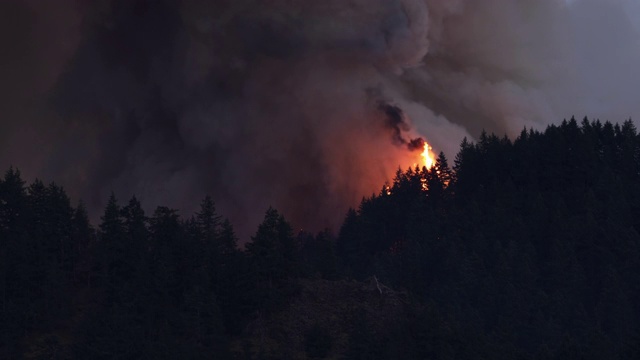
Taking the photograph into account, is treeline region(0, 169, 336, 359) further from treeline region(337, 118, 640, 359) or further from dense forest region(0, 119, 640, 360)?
treeline region(337, 118, 640, 359)

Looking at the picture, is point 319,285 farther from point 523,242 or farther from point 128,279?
point 523,242

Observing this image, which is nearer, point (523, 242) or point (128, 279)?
point (128, 279)

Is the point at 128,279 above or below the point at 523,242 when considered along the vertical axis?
below

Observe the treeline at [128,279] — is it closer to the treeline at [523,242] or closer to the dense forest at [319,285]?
the dense forest at [319,285]

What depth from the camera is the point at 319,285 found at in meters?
71.9

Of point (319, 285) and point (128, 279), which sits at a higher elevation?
point (128, 279)

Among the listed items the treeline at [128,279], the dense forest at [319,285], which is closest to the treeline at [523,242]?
the dense forest at [319,285]

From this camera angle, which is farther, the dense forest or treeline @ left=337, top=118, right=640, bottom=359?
treeline @ left=337, top=118, right=640, bottom=359

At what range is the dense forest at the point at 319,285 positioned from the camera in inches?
2554

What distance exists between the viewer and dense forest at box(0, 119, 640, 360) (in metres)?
64.9

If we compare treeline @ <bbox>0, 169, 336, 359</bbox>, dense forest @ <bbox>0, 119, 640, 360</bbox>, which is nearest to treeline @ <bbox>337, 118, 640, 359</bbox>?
dense forest @ <bbox>0, 119, 640, 360</bbox>

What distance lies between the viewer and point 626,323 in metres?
87.8

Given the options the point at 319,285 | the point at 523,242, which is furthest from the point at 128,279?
the point at 523,242

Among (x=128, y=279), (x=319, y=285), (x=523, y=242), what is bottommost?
(x=319, y=285)
